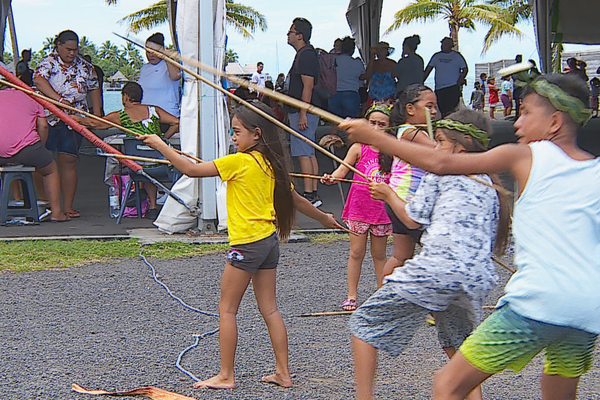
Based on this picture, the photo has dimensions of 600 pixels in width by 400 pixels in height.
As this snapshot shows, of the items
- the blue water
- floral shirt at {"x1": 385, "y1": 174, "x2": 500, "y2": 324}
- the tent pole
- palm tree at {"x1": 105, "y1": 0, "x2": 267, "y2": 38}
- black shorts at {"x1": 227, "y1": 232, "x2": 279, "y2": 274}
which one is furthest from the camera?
palm tree at {"x1": 105, "y1": 0, "x2": 267, "y2": 38}

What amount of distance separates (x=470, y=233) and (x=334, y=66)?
7.25 metres

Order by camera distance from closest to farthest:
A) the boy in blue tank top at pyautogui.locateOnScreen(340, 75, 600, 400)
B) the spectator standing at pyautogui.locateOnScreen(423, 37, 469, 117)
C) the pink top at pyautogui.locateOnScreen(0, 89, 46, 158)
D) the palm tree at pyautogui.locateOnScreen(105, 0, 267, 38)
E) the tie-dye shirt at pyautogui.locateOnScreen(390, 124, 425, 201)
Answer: the boy in blue tank top at pyautogui.locateOnScreen(340, 75, 600, 400) < the tie-dye shirt at pyautogui.locateOnScreen(390, 124, 425, 201) < the pink top at pyautogui.locateOnScreen(0, 89, 46, 158) < the spectator standing at pyautogui.locateOnScreen(423, 37, 469, 117) < the palm tree at pyautogui.locateOnScreen(105, 0, 267, 38)

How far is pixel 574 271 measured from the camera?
261cm

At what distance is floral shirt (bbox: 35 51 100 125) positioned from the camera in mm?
8805

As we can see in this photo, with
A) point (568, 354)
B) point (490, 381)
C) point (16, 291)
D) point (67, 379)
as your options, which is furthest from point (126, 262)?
point (568, 354)

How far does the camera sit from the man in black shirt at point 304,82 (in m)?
8.85

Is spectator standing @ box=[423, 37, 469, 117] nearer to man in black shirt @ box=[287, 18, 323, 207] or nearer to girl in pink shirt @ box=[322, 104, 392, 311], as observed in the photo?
man in black shirt @ box=[287, 18, 323, 207]

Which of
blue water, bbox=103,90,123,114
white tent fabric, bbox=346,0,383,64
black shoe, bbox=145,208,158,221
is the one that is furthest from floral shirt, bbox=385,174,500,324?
blue water, bbox=103,90,123,114

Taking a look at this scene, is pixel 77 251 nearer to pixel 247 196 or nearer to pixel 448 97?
pixel 247 196

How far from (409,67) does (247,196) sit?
8.40 meters

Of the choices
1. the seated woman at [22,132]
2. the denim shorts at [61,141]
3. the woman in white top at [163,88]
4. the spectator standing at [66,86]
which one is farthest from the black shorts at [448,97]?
the seated woman at [22,132]

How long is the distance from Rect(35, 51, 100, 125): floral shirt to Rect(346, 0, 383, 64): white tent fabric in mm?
7900

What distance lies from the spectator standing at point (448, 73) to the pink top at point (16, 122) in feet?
21.4

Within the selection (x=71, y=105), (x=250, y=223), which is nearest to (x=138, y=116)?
(x=71, y=105)
